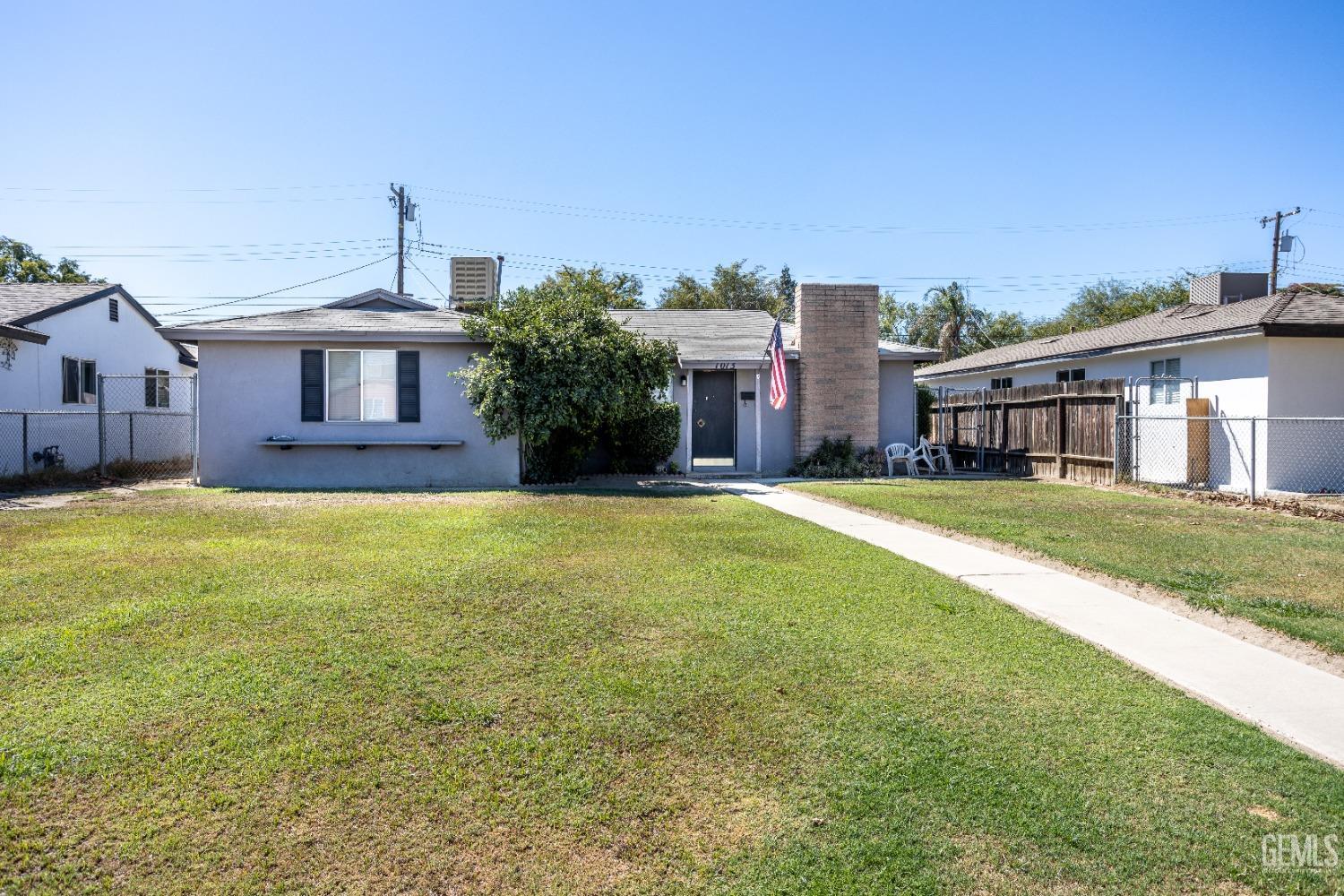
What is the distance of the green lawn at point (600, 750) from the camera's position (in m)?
2.59

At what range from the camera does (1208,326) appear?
607 inches

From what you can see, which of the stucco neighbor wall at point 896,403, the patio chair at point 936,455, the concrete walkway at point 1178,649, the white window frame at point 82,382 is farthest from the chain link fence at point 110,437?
the patio chair at point 936,455

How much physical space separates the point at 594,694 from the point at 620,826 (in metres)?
1.07

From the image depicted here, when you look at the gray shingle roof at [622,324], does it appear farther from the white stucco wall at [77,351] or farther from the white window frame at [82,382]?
the white window frame at [82,382]

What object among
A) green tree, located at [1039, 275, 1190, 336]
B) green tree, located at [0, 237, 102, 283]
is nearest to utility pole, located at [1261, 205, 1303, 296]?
green tree, located at [1039, 275, 1190, 336]

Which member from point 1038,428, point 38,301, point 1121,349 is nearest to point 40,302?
point 38,301

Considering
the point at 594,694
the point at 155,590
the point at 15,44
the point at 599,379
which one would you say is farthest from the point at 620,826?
the point at 15,44

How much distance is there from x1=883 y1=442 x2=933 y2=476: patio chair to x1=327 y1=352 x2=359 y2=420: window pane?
10821mm

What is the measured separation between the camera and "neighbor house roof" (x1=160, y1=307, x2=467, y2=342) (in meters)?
13.9

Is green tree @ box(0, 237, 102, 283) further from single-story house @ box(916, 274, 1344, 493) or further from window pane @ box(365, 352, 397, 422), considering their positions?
single-story house @ box(916, 274, 1344, 493)

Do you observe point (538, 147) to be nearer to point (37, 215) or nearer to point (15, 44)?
point (15, 44)

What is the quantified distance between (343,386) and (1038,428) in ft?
48.0

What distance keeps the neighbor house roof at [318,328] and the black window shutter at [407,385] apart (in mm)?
502

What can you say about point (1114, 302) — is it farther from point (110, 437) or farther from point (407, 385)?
point (110, 437)
